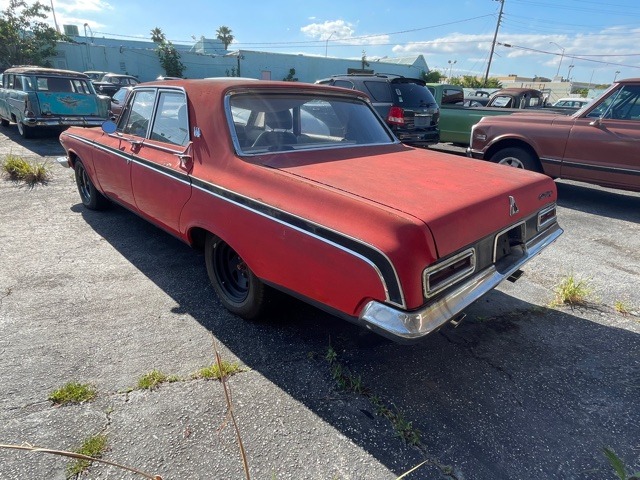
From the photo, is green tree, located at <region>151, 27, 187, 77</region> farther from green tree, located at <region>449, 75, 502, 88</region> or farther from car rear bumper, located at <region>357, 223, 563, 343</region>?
car rear bumper, located at <region>357, 223, 563, 343</region>

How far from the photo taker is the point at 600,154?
5668mm

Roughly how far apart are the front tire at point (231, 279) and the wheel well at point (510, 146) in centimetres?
536

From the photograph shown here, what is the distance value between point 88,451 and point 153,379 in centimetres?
52

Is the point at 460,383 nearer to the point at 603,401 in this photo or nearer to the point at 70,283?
the point at 603,401

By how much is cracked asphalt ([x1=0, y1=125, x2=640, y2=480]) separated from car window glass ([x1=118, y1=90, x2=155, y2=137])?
4.15 feet

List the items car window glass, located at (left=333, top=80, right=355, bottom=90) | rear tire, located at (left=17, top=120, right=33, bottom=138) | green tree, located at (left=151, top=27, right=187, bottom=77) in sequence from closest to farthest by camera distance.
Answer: car window glass, located at (left=333, top=80, right=355, bottom=90) < rear tire, located at (left=17, top=120, right=33, bottom=138) < green tree, located at (left=151, top=27, right=187, bottom=77)

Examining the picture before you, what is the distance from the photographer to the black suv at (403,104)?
8.12 metres

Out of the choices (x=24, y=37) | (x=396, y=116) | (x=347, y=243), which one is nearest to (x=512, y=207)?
(x=347, y=243)

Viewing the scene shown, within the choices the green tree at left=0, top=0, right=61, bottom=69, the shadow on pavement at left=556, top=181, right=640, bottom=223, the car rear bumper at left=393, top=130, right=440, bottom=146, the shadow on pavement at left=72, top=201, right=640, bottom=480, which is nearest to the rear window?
the car rear bumper at left=393, top=130, right=440, bottom=146

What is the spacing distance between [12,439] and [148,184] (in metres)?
2.04

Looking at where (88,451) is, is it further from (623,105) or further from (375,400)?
(623,105)

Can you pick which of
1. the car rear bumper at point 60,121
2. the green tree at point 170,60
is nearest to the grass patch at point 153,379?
the car rear bumper at point 60,121

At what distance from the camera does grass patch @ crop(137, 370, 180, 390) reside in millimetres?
2340

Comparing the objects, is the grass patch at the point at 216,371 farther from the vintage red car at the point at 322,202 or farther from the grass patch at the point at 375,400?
the grass patch at the point at 375,400
